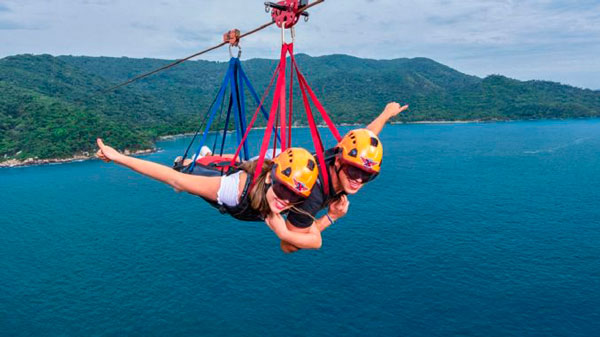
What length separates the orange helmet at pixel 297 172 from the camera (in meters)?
4.12

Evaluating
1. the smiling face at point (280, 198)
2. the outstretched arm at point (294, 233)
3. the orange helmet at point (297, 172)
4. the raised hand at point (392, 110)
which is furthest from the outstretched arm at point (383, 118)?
the smiling face at point (280, 198)

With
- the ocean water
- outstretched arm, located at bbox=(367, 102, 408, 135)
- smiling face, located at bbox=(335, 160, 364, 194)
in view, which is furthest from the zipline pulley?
the ocean water

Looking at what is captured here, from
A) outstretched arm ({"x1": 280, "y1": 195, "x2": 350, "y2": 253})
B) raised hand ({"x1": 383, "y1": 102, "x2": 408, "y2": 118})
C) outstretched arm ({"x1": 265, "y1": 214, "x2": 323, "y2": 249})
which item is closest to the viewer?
outstretched arm ({"x1": 265, "y1": 214, "x2": 323, "y2": 249})

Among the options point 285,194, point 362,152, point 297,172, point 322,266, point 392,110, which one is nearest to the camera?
point 297,172

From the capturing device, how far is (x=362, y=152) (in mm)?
4371

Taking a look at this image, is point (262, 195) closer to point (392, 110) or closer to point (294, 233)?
point (294, 233)

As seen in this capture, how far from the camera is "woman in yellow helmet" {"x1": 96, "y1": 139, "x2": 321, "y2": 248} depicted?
13.7ft

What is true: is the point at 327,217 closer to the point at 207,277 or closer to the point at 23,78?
the point at 207,277

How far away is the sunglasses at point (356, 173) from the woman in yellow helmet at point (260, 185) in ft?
1.47

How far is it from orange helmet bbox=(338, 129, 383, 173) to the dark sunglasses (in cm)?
69

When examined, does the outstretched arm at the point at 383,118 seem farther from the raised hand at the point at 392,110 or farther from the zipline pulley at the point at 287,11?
the zipline pulley at the point at 287,11

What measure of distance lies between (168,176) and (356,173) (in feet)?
7.09

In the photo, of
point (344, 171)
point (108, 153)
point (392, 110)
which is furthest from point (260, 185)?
point (392, 110)

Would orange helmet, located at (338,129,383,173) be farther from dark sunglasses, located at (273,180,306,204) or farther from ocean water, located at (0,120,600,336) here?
ocean water, located at (0,120,600,336)
